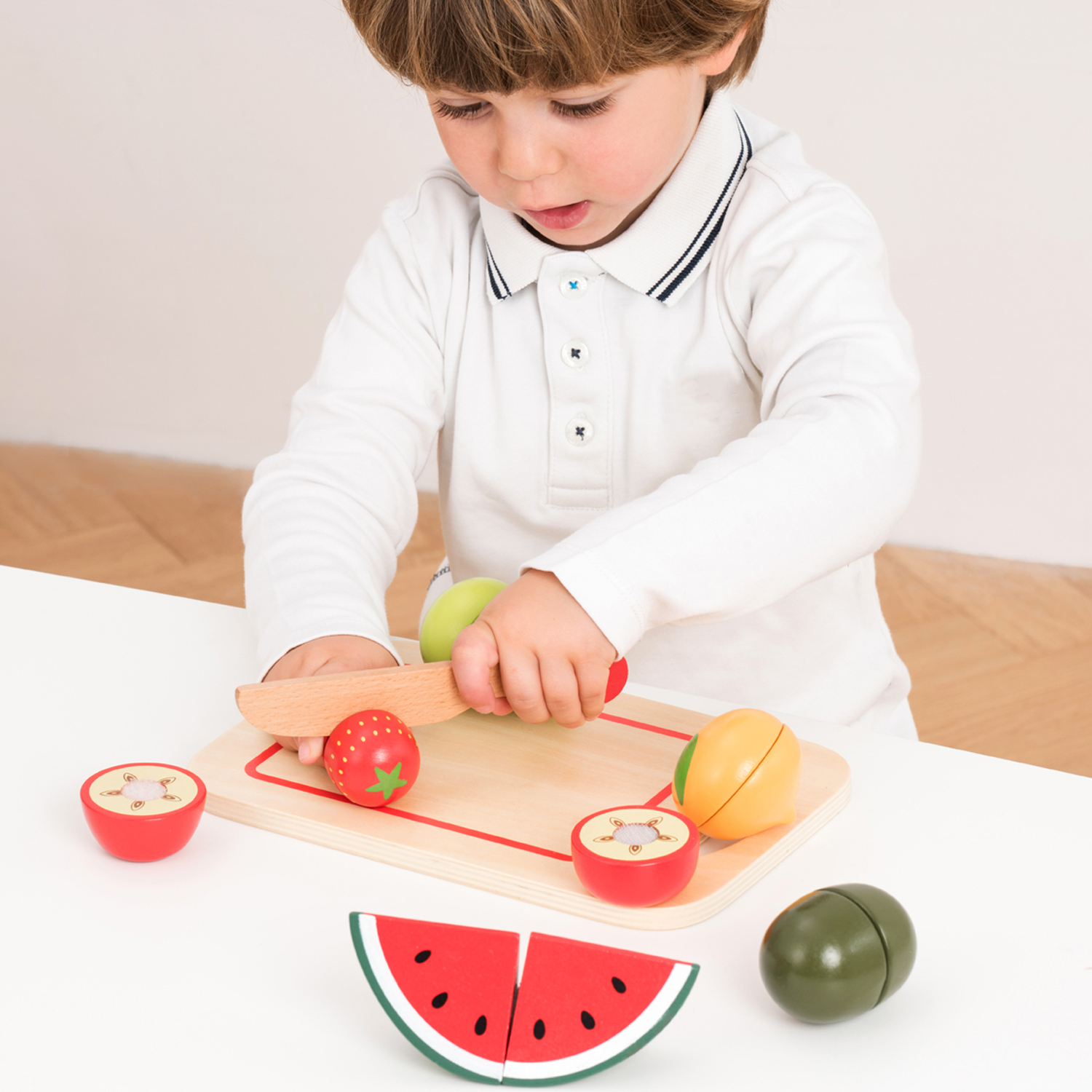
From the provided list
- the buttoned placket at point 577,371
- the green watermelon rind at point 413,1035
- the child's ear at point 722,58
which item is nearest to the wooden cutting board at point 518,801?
the green watermelon rind at point 413,1035

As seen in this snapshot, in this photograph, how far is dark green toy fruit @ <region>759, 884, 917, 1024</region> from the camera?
0.49 metres

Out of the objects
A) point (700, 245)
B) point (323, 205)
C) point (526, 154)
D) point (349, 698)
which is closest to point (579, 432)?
point (700, 245)

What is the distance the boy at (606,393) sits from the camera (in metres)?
0.72

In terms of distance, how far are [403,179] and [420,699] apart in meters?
1.79

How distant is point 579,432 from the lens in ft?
3.21

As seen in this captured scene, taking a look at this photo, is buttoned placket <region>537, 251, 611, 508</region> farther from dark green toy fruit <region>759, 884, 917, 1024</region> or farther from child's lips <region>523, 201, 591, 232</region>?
dark green toy fruit <region>759, 884, 917, 1024</region>

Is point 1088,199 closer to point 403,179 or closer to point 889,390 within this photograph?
point 403,179

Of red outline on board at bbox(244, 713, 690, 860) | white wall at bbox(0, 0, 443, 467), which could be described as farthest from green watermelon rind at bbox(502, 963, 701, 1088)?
white wall at bbox(0, 0, 443, 467)

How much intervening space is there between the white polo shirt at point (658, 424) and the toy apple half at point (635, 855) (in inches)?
6.3

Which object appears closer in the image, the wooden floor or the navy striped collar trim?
the navy striped collar trim

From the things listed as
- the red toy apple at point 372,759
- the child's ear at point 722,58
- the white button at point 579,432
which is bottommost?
the white button at point 579,432

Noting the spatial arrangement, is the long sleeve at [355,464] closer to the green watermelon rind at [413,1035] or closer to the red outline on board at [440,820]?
the red outline on board at [440,820]

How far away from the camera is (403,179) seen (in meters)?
2.31

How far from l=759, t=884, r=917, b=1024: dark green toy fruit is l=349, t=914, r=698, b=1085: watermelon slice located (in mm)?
39
